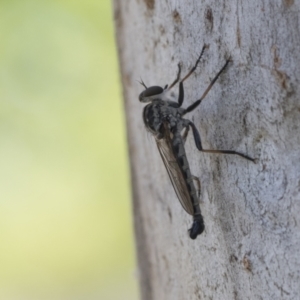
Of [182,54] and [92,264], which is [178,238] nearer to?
[182,54]

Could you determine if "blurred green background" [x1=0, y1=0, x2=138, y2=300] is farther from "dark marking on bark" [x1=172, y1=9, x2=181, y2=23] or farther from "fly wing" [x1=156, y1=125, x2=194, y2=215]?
"dark marking on bark" [x1=172, y1=9, x2=181, y2=23]

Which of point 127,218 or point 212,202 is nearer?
point 212,202

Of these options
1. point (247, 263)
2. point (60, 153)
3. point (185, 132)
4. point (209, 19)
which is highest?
point (60, 153)

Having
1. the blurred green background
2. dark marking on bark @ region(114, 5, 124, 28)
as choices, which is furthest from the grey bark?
the blurred green background

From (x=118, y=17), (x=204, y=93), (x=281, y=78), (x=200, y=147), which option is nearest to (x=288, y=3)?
(x=281, y=78)

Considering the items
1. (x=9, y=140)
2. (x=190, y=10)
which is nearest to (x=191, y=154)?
(x=190, y=10)

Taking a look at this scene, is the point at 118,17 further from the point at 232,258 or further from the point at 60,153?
the point at 60,153
